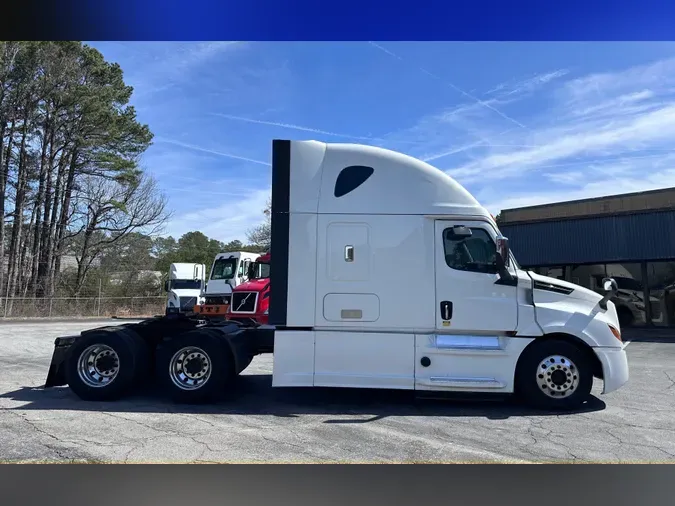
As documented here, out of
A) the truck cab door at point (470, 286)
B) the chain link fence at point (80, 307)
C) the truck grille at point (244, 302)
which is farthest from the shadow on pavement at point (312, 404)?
the chain link fence at point (80, 307)

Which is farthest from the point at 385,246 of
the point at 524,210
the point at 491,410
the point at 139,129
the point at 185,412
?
the point at 139,129

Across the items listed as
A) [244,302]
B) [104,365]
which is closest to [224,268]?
[244,302]

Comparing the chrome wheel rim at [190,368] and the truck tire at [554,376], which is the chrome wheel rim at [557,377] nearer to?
the truck tire at [554,376]

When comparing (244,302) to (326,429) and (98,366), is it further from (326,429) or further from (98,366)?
(326,429)

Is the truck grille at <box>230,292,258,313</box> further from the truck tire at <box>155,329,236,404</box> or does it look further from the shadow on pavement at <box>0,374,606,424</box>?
the truck tire at <box>155,329,236,404</box>

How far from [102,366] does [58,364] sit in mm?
762

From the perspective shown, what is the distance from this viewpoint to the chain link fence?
98.5 feet

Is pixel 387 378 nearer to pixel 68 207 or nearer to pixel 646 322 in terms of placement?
pixel 646 322

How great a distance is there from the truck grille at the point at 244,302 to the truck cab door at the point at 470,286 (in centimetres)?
710

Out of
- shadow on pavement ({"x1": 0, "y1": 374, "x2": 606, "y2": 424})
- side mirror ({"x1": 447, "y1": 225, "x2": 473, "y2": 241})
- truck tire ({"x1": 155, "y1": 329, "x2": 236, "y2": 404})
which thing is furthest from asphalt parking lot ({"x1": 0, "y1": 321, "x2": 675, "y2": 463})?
side mirror ({"x1": 447, "y1": 225, "x2": 473, "y2": 241})

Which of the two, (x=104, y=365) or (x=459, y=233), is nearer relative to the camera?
(x=459, y=233)

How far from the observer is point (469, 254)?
711cm

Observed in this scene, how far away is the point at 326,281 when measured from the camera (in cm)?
709

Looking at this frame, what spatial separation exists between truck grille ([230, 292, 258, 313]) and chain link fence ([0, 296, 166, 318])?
21.7m
